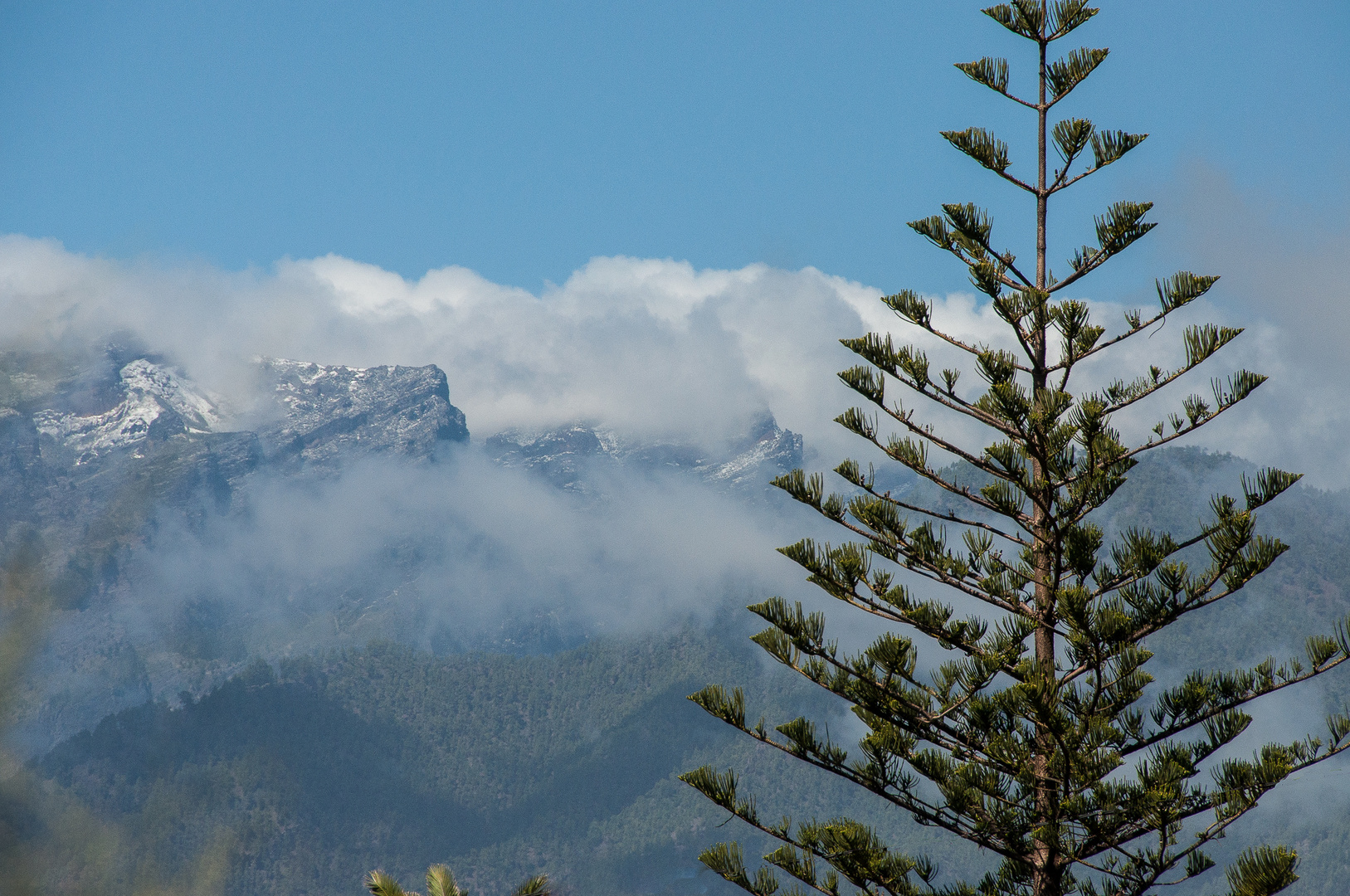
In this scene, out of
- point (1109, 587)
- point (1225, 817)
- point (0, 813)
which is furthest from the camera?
point (0, 813)

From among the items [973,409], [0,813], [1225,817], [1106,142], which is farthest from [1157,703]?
[0,813]

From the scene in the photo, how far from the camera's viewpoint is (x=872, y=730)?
1362cm

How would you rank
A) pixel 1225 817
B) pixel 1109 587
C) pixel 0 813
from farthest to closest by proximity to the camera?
1. pixel 0 813
2. pixel 1109 587
3. pixel 1225 817

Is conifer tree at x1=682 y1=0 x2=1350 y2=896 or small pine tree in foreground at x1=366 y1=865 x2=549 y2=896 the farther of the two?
small pine tree in foreground at x1=366 y1=865 x2=549 y2=896

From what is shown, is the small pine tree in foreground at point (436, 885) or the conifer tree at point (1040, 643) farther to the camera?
the small pine tree in foreground at point (436, 885)

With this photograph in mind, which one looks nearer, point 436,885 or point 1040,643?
point 1040,643

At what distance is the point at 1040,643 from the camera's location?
521 inches

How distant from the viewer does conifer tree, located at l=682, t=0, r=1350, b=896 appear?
40.3 ft

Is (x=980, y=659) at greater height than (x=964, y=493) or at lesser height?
lesser

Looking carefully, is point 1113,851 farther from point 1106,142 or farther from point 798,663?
point 1106,142

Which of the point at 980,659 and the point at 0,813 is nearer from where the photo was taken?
the point at 980,659

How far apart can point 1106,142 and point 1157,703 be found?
6.23 m

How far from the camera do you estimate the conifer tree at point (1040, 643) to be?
484 inches

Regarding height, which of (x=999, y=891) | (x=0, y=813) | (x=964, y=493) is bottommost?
(x=999, y=891)
